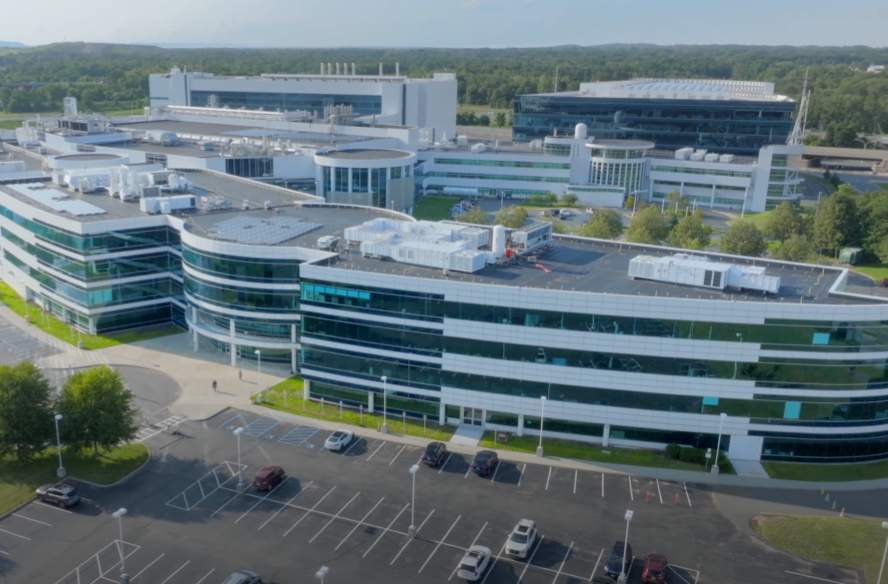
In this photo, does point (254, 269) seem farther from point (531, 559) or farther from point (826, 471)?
point (826, 471)

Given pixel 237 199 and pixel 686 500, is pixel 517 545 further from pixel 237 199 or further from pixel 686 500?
pixel 237 199

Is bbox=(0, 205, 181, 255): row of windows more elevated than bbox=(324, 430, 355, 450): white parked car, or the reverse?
bbox=(0, 205, 181, 255): row of windows

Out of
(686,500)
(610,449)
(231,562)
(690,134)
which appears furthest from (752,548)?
(690,134)

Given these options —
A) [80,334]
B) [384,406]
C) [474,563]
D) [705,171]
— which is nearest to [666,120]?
[705,171]

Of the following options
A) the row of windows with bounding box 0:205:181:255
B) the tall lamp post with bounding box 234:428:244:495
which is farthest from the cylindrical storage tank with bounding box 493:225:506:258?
the row of windows with bounding box 0:205:181:255

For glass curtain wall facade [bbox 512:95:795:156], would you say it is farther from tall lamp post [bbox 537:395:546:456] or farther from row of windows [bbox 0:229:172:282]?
tall lamp post [bbox 537:395:546:456]

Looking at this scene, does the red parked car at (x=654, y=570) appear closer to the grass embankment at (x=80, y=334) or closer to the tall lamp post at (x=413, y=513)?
the tall lamp post at (x=413, y=513)

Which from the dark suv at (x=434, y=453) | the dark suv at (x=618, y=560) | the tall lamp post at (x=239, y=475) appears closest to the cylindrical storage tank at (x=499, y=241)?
the dark suv at (x=434, y=453)
